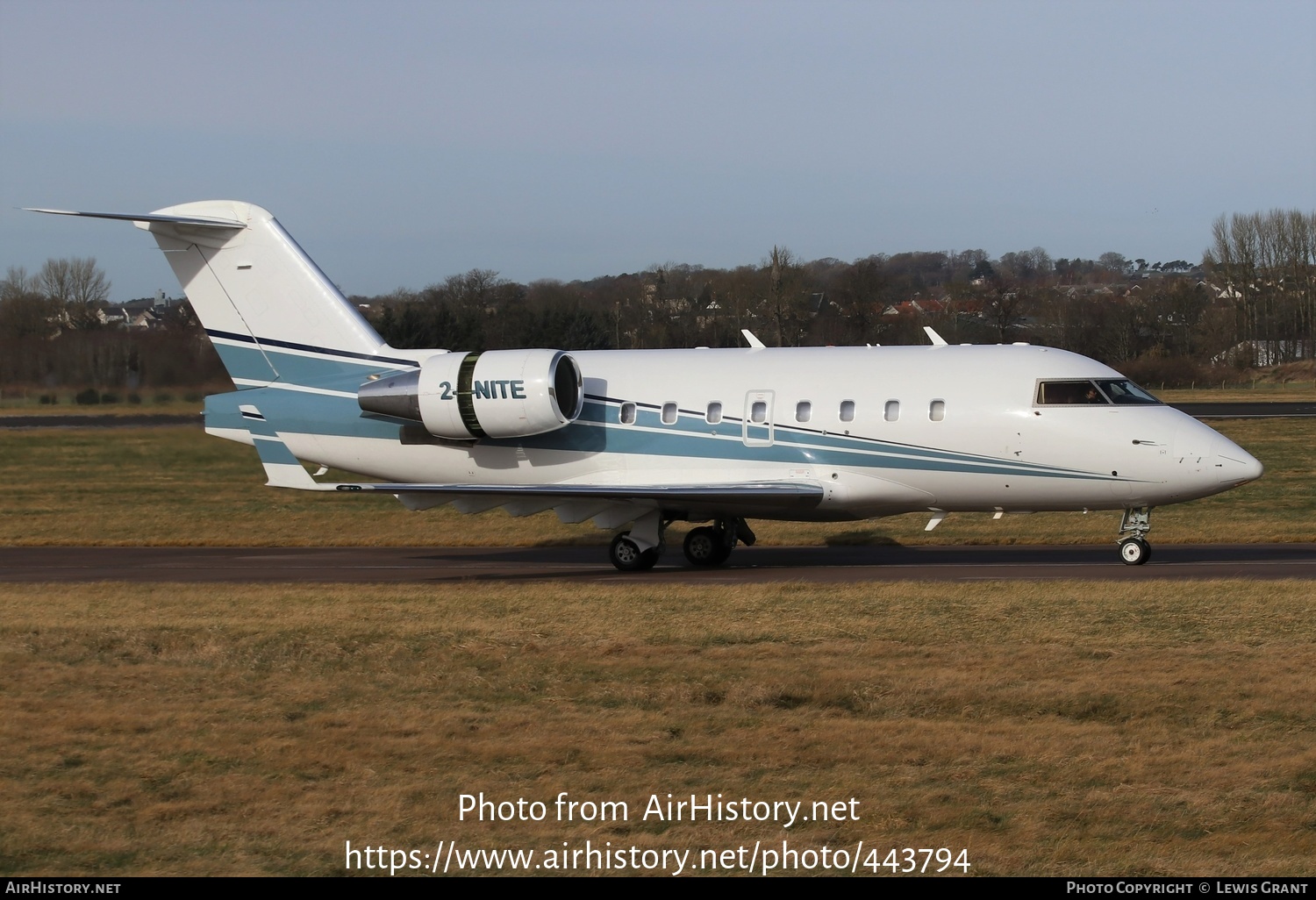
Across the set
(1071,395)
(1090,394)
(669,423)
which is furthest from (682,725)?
(1090,394)

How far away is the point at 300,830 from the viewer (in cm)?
800

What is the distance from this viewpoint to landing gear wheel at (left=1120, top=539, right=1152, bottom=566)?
65.5ft

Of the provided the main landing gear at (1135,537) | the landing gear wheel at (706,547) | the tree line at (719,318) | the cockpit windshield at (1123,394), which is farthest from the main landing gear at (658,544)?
the tree line at (719,318)

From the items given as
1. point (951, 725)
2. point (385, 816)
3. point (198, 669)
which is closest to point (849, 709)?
point (951, 725)

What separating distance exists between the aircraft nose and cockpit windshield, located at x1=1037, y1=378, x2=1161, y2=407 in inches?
54.3

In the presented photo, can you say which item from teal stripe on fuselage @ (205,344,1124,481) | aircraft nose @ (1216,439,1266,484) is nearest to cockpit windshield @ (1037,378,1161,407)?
teal stripe on fuselage @ (205,344,1124,481)

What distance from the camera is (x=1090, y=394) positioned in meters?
19.9

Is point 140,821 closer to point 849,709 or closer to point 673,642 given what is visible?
point 849,709

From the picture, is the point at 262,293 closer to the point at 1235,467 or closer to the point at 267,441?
the point at 267,441

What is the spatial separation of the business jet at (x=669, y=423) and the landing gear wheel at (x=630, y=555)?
0.11 ft

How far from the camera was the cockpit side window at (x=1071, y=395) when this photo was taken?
19.9 meters

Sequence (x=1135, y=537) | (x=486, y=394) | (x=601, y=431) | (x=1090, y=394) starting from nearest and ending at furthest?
(x=1090, y=394)
(x=1135, y=537)
(x=486, y=394)
(x=601, y=431)

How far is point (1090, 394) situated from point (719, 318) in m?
22.9

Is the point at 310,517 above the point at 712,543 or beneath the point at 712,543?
beneath
